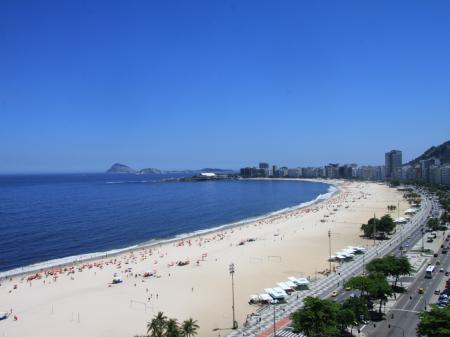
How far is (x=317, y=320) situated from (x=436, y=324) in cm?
666

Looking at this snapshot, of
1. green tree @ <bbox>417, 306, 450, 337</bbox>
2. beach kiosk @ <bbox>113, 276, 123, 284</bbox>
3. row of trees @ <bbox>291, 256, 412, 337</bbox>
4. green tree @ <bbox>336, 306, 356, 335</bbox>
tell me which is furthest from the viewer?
beach kiosk @ <bbox>113, 276, 123, 284</bbox>

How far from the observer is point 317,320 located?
82.7 feet

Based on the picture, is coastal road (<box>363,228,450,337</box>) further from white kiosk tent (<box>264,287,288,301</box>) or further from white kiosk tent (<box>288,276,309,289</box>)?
white kiosk tent (<box>288,276,309,289</box>)

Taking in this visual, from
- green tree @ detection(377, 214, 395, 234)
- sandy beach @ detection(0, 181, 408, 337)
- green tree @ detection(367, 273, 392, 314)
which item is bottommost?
sandy beach @ detection(0, 181, 408, 337)

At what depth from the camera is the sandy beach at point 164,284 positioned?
33.5 m

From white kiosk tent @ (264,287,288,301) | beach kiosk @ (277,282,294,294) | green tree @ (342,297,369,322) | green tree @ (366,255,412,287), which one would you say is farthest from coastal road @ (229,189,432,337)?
green tree @ (342,297,369,322)

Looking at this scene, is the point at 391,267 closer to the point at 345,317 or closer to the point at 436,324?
the point at 345,317

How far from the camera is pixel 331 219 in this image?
289 feet

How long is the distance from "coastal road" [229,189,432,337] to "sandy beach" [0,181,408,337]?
1.76 m

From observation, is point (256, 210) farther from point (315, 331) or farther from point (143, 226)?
point (315, 331)

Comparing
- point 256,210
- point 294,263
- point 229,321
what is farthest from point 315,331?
point 256,210

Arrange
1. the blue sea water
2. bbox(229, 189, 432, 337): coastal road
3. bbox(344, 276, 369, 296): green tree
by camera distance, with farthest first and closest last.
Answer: the blue sea water → bbox(344, 276, 369, 296): green tree → bbox(229, 189, 432, 337): coastal road

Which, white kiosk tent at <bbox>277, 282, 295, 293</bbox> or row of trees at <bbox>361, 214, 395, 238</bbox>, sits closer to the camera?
white kiosk tent at <bbox>277, 282, 295, 293</bbox>

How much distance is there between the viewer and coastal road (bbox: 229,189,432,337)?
98.8 feet
